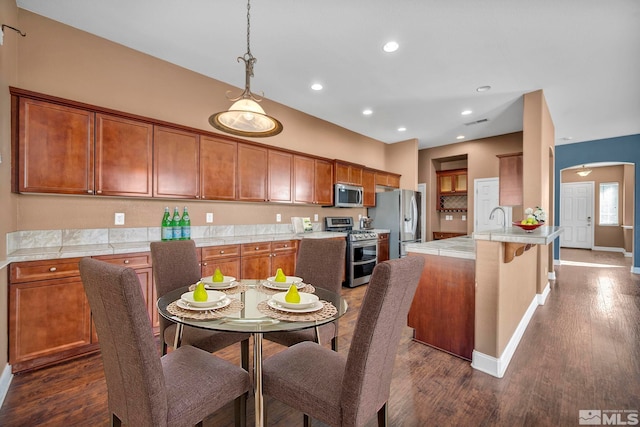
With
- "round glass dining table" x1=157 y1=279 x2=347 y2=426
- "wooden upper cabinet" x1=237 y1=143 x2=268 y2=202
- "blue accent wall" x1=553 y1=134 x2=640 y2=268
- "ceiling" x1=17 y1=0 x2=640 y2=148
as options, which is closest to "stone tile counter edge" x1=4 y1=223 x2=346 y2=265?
"wooden upper cabinet" x1=237 y1=143 x2=268 y2=202

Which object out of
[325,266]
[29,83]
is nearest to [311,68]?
[325,266]

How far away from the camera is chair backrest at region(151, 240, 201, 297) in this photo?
2014mm

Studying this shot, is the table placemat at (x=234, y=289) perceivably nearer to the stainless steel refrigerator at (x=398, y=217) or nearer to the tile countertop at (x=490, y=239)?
the tile countertop at (x=490, y=239)

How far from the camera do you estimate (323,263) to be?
2.18 metres

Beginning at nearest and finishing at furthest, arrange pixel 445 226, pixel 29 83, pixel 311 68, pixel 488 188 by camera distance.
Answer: pixel 29 83 < pixel 311 68 < pixel 488 188 < pixel 445 226

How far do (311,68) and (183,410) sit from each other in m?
3.30

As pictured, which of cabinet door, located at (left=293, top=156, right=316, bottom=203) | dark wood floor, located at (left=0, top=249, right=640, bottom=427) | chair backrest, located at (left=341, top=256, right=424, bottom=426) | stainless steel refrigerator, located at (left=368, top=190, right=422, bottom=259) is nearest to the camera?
chair backrest, located at (left=341, top=256, right=424, bottom=426)

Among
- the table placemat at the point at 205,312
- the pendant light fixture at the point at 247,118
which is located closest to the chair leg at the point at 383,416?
the table placemat at the point at 205,312

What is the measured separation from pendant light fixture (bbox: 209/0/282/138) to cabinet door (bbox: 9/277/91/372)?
174 centimetres

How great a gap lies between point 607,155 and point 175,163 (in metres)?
8.44

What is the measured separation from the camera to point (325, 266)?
216 centimetres

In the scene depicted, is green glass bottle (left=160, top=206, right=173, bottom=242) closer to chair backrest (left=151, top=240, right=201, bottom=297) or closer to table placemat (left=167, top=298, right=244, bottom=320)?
chair backrest (left=151, top=240, right=201, bottom=297)

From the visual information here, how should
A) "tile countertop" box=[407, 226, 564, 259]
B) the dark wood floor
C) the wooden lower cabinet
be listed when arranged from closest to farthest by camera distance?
1. the dark wood floor
2. "tile countertop" box=[407, 226, 564, 259]
3. the wooden lower cabinet

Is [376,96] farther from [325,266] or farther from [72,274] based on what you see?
[72,274]
